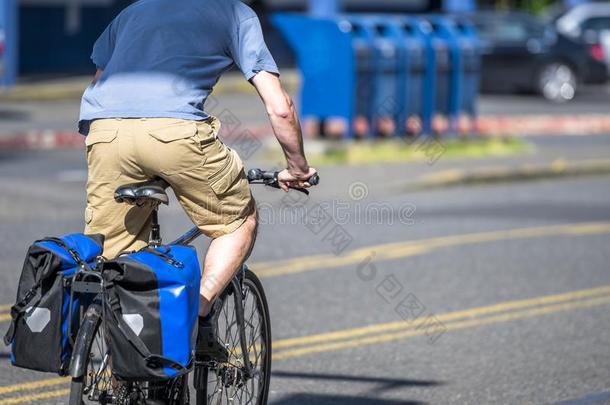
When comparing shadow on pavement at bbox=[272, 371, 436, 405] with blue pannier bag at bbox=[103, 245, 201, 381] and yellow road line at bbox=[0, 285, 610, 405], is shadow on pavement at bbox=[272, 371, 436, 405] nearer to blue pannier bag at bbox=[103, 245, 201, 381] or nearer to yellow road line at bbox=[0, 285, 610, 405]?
yellow road line at bbox=[0, 285, 610, 405]

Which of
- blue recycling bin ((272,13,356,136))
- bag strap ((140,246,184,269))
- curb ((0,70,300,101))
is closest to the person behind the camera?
bag strap ((140,246,184,269))

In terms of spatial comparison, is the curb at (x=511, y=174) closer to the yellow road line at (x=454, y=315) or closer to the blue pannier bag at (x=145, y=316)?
the yellow road line at (x=454, y=315)

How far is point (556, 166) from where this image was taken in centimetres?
1461

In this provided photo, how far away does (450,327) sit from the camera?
24.6 ft

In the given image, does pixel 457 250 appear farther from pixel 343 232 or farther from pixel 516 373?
pixel 516 373

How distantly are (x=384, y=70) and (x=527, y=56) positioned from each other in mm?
10143

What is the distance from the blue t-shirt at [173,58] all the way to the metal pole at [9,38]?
18.7m

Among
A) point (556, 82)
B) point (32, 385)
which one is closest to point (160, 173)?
point (32, 385)

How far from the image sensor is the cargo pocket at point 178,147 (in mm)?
4293

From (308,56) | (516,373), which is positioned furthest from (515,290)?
(308,56)

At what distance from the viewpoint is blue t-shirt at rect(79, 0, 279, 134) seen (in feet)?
14.2

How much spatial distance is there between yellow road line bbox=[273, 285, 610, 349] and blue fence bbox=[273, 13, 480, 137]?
22.9 ft

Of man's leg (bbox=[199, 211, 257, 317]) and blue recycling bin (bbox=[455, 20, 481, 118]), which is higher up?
man's leg (bbox=[199, 211, 257, 317])

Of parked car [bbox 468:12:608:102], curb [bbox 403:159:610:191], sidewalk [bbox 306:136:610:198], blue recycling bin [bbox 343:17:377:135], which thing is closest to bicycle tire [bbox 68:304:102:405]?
sidewalk [bbox 306:136:610:198]
